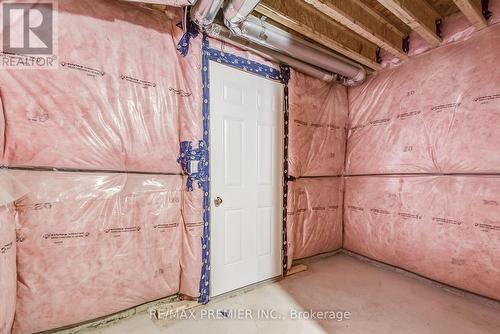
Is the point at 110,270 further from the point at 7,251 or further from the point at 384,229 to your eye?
the point at 384,229

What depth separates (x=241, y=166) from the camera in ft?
7.25

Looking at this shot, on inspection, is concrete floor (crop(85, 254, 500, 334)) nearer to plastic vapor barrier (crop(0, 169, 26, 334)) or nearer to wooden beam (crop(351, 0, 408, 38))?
plastic vapor barrier (crop(0, 169, 26, 334))

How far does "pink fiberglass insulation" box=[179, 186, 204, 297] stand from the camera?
1892 mm

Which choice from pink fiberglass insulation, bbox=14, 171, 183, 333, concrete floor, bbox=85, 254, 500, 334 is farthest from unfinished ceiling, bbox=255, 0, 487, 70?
concrete floor, bbox=85, 254, 500, 334

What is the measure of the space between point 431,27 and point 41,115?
3425 millimetres

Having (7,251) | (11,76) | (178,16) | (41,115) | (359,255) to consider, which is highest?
(178,16)

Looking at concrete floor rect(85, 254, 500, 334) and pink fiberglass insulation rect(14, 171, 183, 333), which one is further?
concrete floor rect(85, 254, 500, 334)

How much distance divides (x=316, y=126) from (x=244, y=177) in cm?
131

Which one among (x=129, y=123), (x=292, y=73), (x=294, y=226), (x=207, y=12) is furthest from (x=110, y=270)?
(x=292, y=73)

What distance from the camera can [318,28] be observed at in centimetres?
225

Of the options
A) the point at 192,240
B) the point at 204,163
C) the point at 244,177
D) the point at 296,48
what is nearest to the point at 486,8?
the point at 296,48

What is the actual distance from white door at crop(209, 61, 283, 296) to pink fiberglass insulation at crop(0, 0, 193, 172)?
35 cm

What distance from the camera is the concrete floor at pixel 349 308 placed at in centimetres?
168

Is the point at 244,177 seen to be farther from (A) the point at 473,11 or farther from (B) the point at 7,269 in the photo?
(A) the point at 473,11
